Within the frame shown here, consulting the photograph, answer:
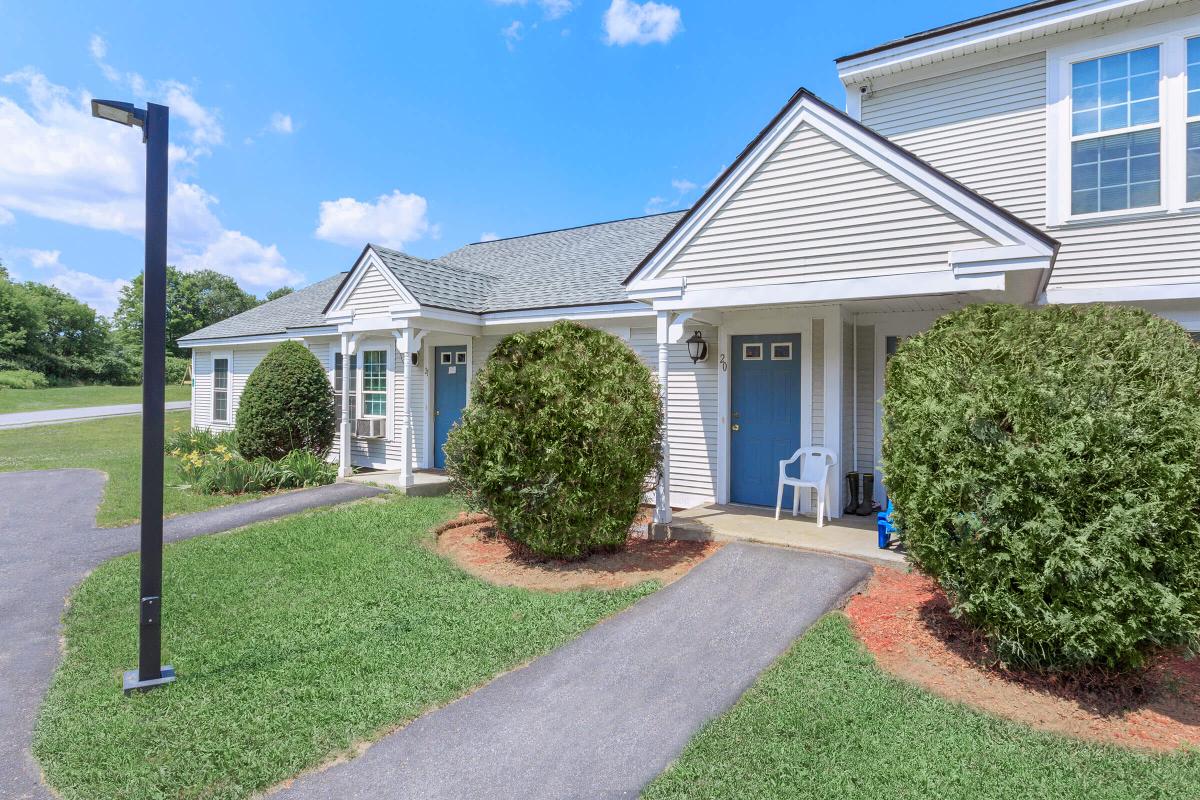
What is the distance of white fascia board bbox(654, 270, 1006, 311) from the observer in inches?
223

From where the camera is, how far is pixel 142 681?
3832 mm

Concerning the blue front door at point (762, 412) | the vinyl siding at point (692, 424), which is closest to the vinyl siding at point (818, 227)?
the blue front door at point (762, 412)

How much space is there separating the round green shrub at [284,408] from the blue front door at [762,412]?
28.0ft

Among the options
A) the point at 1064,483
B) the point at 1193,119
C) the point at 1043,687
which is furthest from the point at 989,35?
the point at 1043,687

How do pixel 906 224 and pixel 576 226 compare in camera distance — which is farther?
pixel 576 226

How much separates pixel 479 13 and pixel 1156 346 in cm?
1215

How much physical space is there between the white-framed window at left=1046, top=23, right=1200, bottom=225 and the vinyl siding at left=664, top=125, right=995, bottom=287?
7.96ft

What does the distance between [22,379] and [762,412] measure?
4875 centimetres

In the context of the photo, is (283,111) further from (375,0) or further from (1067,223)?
(1067,223)

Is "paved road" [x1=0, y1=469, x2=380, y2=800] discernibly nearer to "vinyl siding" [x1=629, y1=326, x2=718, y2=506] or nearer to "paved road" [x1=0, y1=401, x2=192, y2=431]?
"vinyl siding" [x1=629, y1=326, x2=718, y2=506]

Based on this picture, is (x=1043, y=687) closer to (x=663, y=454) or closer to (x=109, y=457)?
(x=663, y=454)

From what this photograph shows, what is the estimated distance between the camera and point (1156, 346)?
3.66 m

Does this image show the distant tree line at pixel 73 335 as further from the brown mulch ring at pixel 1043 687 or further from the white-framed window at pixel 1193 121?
the white-framed window at pixel 1193 121

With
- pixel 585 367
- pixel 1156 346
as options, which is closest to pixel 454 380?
pixel 585 367
